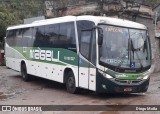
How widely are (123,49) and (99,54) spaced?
101 cm

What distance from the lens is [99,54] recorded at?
43.2 ft

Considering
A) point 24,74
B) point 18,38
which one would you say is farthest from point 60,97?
point 18,38

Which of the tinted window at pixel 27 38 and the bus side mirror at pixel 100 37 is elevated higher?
the bus side mirror at pixel 100 37

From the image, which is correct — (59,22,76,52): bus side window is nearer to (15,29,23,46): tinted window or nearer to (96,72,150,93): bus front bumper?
→ (96,72,150,93): bus front bumper

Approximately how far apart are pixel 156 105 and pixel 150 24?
19547mm

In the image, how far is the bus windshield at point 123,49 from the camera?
13.2m

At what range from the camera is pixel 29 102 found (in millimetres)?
12992

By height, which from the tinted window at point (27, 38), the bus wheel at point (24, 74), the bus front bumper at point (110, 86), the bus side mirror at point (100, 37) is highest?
the bus side mirror at point (100, 37)

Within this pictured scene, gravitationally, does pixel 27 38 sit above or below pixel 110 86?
above

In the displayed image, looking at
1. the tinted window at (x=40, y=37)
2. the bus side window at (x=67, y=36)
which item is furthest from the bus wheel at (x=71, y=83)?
the tinted window at (x=40, y=37)

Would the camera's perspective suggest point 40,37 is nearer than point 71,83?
No

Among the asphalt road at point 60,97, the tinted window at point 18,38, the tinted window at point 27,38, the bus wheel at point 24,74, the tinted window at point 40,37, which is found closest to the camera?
the asphalt road at point 60,97

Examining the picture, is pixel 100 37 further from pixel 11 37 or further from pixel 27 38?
pixel 11 37

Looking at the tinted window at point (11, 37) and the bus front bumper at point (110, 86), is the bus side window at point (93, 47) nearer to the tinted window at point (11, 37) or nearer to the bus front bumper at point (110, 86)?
the bus front bumper at point (110, 86)
